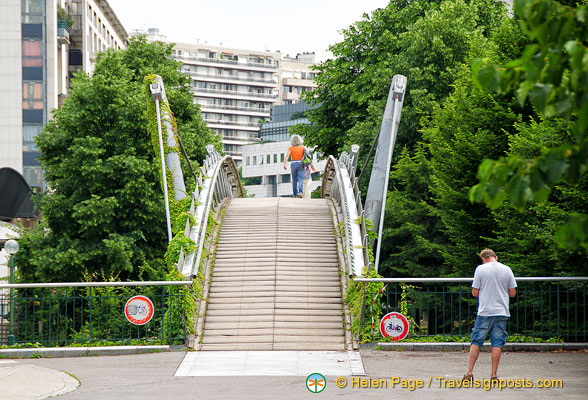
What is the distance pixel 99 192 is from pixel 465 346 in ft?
68.4

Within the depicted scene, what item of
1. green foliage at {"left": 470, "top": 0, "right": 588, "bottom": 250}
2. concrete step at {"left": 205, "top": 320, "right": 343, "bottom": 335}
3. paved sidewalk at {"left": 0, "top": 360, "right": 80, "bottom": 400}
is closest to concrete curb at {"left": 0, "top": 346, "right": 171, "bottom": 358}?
paved sidewalk at {"left": 0, "top": 360, "right": 80, "bottom": 400}

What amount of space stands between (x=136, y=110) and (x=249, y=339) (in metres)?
19.4

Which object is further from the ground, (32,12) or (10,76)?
(32,12)

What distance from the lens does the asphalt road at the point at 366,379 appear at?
986 cm

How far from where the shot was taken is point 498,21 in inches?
1532

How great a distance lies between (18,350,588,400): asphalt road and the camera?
32.3 feet

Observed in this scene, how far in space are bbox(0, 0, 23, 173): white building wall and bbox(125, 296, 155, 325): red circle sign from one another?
2078 inches

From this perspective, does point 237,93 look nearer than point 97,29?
No

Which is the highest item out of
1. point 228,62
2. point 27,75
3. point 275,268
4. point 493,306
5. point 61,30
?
point 228,62

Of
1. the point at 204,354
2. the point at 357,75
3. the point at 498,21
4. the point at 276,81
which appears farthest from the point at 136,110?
the point at 276,81

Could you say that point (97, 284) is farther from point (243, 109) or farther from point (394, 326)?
point (243, 109)

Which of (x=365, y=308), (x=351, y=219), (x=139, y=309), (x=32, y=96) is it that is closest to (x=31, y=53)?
(x=32, y=96)

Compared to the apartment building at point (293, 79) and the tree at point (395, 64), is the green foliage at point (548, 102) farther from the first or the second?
the apartment building at point (293, 79)

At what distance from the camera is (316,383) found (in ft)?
34.0
